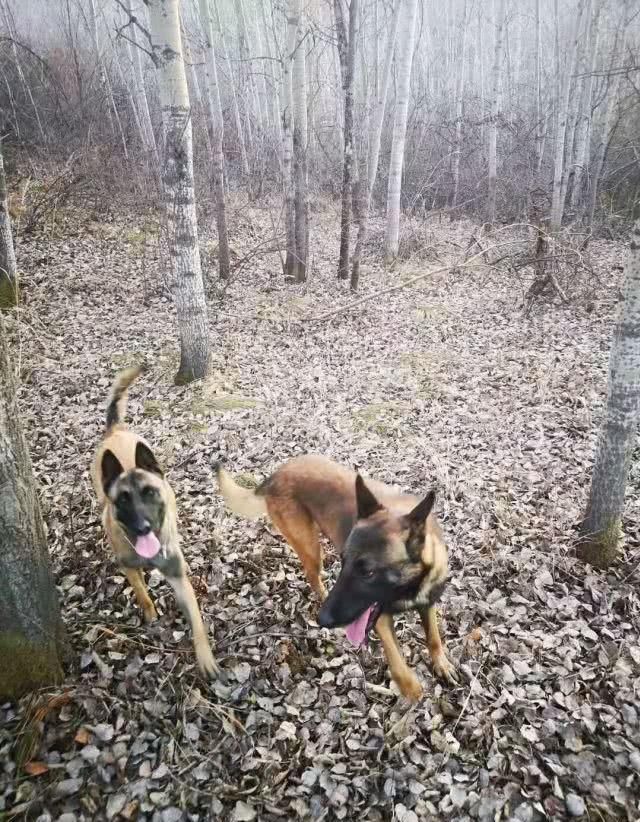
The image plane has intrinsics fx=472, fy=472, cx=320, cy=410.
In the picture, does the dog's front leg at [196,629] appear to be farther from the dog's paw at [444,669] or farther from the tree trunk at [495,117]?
the tree trunk at [495,117]

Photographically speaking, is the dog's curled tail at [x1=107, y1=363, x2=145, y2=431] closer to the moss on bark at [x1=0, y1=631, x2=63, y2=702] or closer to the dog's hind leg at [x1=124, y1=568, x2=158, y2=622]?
the dog's hind leg at [x1=124, y1=568, x2=158, y2=622]

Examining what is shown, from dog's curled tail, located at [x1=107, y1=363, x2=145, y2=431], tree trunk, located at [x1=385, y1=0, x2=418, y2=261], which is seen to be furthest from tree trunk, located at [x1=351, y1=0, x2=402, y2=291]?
dog's curled tail, located at [x1=107, y1=363, x2=145, y2=431]

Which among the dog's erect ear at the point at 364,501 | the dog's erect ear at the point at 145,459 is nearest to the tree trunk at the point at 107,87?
the dog's erect ear at the point at 145,459

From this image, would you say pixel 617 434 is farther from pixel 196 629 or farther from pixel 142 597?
pixel 142 597

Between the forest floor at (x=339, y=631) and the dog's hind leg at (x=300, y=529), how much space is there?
1.36 feet

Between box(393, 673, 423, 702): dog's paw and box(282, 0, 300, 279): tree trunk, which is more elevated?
box(282, 0, 300, 279): tree trunk

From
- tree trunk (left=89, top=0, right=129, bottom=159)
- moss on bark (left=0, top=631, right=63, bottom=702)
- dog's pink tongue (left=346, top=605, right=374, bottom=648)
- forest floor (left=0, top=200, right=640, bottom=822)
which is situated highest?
tree trunk (left=89, top=0, right=129, bottom=159)

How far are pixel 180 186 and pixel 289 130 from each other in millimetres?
6031

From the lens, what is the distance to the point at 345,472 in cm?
343

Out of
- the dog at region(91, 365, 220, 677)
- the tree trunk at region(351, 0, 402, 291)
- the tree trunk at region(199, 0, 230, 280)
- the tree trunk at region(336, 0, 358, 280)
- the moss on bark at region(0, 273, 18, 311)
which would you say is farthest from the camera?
the tree trunk at region(351, 0, 402, 291)

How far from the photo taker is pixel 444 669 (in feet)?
10.2

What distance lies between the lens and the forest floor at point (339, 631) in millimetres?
2557

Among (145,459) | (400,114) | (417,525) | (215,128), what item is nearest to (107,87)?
(215,128)

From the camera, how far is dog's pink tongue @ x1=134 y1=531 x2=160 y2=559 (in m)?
2.96
